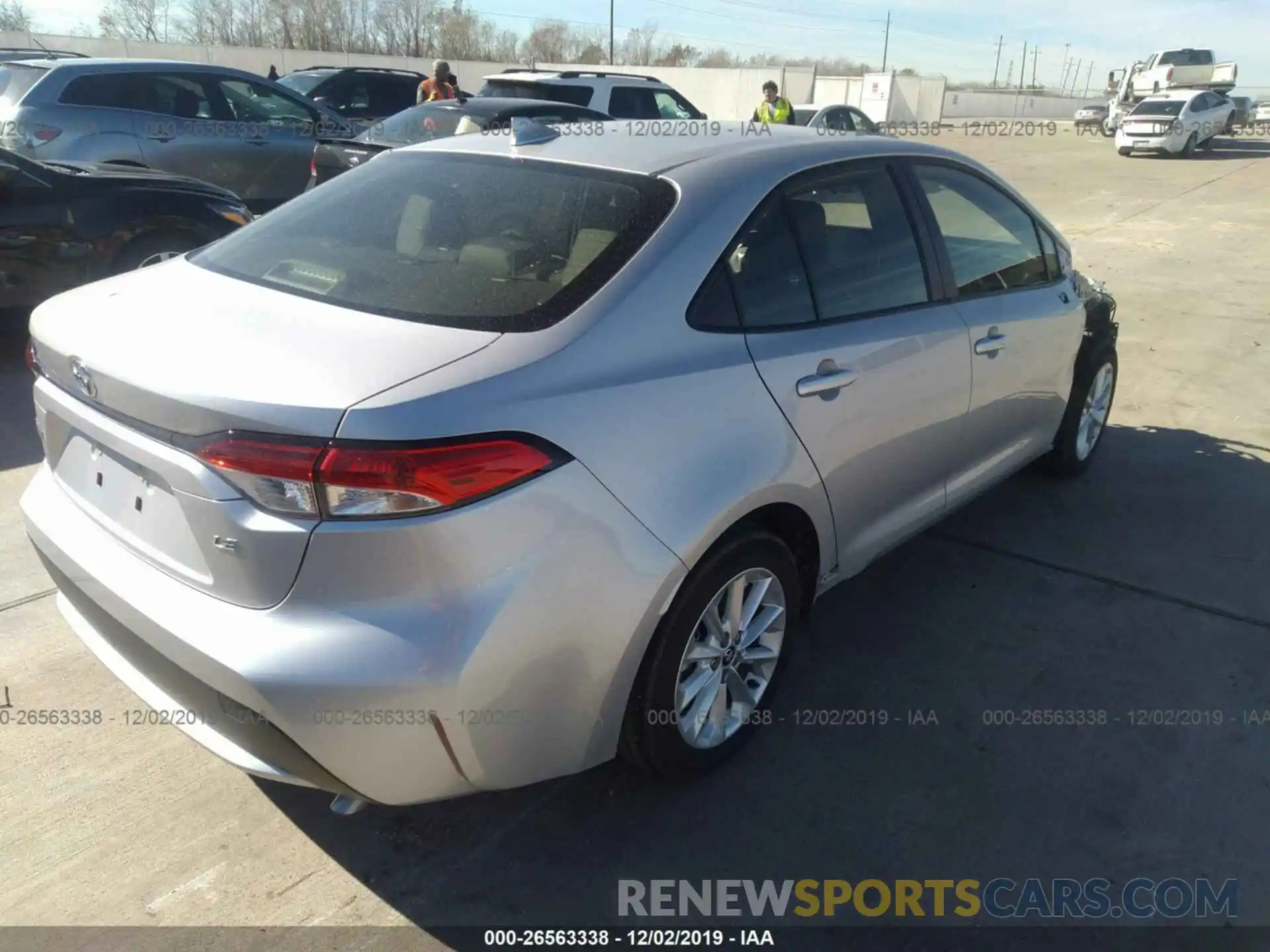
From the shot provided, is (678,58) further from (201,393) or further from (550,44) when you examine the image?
(201,393)

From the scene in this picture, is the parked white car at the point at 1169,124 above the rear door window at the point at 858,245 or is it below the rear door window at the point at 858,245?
below

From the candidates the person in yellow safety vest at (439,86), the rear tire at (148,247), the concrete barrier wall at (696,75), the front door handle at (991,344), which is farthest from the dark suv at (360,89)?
the concrete barrier wall at (696,75)

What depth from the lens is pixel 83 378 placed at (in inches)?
89.6

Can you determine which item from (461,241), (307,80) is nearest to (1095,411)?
(461,241)

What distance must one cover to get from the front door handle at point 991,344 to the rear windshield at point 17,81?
8538 millimetres

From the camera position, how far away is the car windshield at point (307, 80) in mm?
14375

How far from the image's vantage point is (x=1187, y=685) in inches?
130

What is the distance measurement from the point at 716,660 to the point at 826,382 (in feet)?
2.75

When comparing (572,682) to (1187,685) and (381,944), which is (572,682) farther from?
(1187,685)

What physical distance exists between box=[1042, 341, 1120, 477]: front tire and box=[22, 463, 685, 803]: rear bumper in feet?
10.2

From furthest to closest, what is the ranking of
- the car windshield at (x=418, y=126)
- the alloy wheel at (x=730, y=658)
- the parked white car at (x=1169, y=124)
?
the parked white car at (x=1169, y=124) → the car windshield at (x=418, y=126) → the alloy wheel at (x=730, y=658)

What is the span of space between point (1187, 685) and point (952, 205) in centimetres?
191

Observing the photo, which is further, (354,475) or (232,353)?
(232,353)

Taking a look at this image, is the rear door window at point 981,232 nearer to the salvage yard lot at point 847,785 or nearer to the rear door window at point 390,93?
the salvage yard lot at point 847,785
